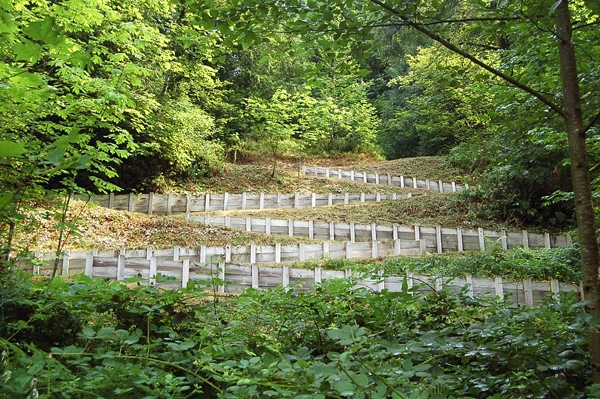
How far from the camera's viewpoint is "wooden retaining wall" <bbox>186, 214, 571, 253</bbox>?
899 centimetres

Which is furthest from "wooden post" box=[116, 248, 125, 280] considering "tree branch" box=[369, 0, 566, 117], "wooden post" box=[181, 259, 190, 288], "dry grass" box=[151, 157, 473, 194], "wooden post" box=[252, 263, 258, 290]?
"tree branch" box=[369, 0, 566, 117]

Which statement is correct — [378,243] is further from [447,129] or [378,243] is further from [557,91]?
[447,129]

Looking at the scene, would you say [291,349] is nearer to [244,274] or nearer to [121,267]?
[244,274]

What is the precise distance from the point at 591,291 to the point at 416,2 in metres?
1.41

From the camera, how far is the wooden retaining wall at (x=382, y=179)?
50.4 feet

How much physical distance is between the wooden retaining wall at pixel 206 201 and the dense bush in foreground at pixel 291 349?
29.0ft

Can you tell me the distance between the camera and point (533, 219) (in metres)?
9.95

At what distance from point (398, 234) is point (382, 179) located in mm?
6634

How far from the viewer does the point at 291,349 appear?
1588 mm

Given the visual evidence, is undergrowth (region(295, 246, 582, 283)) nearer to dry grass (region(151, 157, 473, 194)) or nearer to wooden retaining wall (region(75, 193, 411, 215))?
dry grass (region(151, 157, 473, 194))

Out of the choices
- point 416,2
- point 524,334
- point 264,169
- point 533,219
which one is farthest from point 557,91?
point 264,169

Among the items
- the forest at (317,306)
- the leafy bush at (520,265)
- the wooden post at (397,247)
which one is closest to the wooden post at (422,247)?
the wooden post at (397,247)

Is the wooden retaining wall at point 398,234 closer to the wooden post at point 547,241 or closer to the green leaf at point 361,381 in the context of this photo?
the wooden post at point 547,241

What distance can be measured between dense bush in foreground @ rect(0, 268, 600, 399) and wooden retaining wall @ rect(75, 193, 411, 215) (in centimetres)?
884
